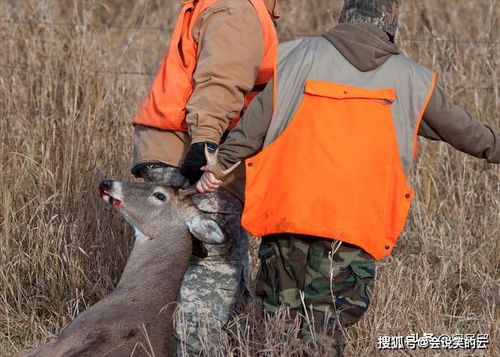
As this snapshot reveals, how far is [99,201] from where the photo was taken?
5934mm

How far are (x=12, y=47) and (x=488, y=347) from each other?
409 cm

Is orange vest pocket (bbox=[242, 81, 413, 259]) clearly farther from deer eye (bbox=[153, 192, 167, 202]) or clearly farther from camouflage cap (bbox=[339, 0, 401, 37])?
deer eye (bbox=[153, 192, 167, 202])

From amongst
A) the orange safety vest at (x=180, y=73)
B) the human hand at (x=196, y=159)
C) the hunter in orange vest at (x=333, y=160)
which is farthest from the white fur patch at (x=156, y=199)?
the hunter in orange vest at (x=333, y=160)

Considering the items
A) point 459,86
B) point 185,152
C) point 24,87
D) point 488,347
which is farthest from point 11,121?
point 488,347

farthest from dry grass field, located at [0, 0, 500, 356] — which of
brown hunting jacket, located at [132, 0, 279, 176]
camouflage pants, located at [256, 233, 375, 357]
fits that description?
brown hunting jacket, located at [132, 0, 279, 176]

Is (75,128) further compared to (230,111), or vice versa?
(75,128)

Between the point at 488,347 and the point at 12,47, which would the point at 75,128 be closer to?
the point at 12,47

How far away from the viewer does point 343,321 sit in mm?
4234

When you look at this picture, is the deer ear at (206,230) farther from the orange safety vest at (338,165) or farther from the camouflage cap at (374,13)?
the camouflage cap at (374,13)

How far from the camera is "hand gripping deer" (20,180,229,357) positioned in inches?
170

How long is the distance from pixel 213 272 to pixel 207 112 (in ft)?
2.82

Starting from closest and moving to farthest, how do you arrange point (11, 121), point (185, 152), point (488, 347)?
point (488, 347) < point (185, 152) < point (11, 121)

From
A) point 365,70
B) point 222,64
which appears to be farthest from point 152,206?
point 365,70

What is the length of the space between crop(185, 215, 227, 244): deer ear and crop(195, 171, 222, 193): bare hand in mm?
344
